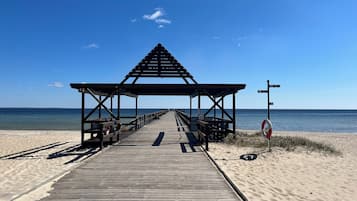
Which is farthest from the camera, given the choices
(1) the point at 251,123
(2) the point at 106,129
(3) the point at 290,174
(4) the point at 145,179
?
(1) the point at 251,123

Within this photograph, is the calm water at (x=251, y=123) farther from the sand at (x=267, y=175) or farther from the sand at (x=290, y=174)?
the sand at (x=290, y=174)

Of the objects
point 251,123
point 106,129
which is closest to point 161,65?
point 106,129

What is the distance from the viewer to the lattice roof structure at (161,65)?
12.5 meters

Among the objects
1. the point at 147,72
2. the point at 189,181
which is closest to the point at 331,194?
the point at 189,181

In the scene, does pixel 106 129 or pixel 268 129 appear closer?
pixel 268 129

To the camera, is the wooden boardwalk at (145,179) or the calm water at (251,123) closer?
the wooden boardwalk at (145,179)

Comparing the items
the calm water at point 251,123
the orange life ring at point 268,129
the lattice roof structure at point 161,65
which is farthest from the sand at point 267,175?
the calm water at point 251,123

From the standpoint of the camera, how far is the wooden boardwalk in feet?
14.6

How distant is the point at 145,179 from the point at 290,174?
435 centimetres

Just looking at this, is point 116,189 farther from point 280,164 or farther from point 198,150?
point 280,164

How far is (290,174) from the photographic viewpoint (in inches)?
277

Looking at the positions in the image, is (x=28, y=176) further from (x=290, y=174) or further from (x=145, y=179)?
(x=290, y=174)

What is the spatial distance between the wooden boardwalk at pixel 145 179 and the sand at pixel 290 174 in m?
A: 0.70

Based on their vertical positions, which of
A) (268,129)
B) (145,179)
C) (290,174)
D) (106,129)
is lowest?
(290,174)
